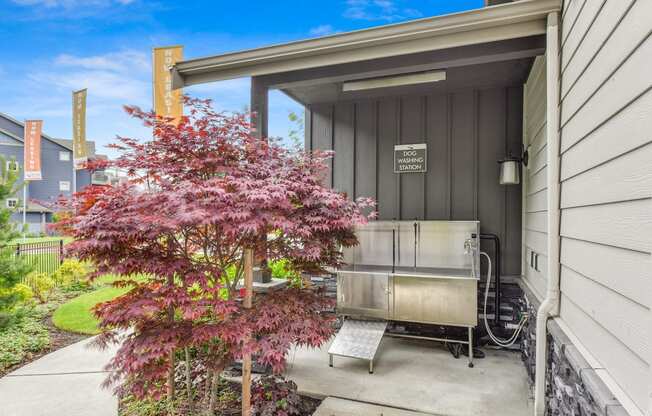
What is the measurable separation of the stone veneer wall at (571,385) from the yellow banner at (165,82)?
601 centimetres

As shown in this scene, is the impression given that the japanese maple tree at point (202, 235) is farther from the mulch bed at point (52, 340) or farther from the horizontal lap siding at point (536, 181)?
the mulch bed at point (52, 340)

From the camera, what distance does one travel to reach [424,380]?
3434 mm

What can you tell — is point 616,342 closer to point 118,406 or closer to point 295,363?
point 295,363

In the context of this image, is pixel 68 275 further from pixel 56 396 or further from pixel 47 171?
pixel 47 171

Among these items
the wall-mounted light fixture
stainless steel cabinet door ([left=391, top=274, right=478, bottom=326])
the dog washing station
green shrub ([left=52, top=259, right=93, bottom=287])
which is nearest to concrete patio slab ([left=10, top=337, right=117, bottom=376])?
the dog washing station

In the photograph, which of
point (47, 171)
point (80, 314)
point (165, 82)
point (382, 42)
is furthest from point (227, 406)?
point (47, 171)

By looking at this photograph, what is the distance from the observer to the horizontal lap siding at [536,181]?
123 inches

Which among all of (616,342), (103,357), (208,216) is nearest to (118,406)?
(103,357)

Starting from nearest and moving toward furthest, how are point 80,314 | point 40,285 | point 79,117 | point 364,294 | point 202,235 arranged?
point 202,235 → point 364,294 → point 80,314 → point 40,285 → point 79,117

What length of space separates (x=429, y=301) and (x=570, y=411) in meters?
2.03

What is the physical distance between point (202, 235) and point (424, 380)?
8.07 ft

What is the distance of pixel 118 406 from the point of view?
2941 millimetres

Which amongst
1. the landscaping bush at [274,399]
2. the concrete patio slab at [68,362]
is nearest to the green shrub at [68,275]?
the concrete patio slab at [68,362]

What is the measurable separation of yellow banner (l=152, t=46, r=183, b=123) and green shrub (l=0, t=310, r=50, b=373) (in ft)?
11.7
